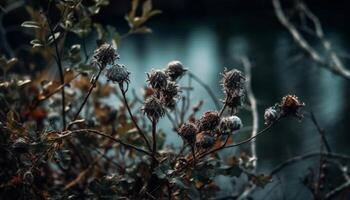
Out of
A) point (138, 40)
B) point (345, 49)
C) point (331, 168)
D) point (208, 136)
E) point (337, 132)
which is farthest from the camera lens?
point (138, 40)

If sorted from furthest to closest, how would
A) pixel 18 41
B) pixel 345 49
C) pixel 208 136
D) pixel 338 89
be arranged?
pixel 18 41 < pixel 345 49 < pixel 338 89 < pixel 208 136

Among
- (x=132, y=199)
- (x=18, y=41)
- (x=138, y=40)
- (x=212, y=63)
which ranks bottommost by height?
(x=132, y=199)

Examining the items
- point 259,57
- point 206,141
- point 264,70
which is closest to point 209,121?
point 206,141

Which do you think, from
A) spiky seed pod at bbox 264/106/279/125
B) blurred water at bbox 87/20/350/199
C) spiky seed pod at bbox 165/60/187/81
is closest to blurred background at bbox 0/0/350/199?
blurred water at bbox 87/20/350/199

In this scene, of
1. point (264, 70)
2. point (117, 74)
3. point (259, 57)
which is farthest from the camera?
point (259, 57)

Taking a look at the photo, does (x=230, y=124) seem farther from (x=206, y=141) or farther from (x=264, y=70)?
(x=264, y=70)

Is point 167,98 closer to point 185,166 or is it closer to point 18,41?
point 185,166

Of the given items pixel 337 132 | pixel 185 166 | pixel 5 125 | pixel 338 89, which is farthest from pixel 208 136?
pixel 338 89
